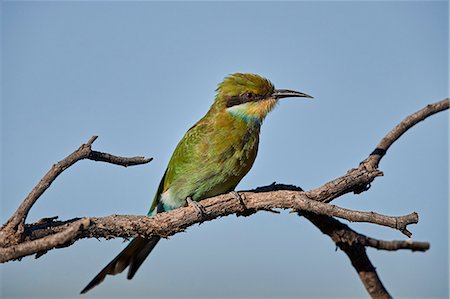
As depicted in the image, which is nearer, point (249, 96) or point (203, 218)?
point (203, 218)

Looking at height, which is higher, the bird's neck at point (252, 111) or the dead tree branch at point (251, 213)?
the bird's neck at point (252, 111)

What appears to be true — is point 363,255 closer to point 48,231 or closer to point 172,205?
point 172,205

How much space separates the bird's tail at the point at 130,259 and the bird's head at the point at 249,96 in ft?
3.19

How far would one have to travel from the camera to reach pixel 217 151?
10.9 feet

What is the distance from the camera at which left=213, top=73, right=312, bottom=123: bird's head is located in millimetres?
3533

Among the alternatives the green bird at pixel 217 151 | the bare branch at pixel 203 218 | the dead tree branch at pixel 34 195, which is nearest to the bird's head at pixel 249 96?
the green bird at pixel 217 151

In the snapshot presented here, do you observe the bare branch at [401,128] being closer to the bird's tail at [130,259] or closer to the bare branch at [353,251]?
the bare branch at [353,251]

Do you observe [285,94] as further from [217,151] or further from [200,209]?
[200,209]

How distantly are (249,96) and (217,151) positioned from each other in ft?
1.52

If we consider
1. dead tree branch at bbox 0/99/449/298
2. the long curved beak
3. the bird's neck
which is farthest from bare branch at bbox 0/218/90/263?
the long curved beak

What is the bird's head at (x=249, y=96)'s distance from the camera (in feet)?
11.6

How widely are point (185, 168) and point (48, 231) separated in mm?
1115

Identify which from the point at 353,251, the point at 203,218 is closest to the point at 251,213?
the point at 203,218

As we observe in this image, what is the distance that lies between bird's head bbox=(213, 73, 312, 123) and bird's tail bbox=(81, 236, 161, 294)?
3.19ft
